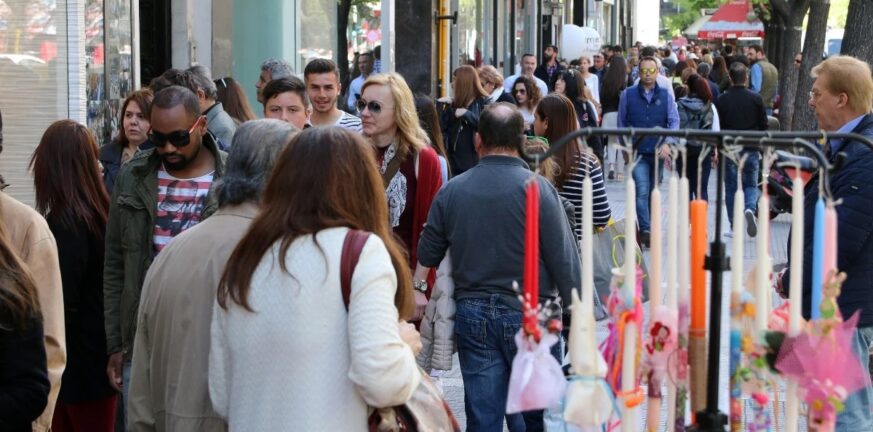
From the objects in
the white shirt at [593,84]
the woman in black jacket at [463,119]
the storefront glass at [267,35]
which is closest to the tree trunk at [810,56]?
the white shirt at [593,84]

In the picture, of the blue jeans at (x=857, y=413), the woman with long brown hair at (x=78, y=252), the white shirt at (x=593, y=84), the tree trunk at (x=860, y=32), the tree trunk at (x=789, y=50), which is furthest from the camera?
the tree trunk at (x=789, y=50)

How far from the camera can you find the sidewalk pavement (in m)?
5.71

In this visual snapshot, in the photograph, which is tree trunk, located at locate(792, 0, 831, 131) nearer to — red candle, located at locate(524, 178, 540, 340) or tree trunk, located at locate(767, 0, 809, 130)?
tree trunk, located at locate(767, 0, 809, 130)

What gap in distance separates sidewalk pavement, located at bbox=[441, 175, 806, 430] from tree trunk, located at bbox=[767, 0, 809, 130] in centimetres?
355

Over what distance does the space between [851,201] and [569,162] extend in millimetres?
1978

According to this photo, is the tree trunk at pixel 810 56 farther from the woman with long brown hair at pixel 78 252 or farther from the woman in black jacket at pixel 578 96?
the woman with long brown hair at pixel 78 252

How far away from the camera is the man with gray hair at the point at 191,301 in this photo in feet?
12.3

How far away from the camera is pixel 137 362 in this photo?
3.97m

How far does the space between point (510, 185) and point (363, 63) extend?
1077cm

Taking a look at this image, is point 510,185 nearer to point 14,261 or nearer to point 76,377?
point 76,377

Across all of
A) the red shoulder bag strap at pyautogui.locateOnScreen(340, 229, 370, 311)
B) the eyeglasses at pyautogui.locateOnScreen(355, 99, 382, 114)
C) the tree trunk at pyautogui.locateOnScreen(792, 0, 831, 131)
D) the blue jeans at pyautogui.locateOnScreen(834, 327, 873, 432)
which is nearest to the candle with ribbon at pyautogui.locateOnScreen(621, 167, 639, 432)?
the red shoulder bag strap at pyautogui.locateOnScreen(340, 229, 370, 311)

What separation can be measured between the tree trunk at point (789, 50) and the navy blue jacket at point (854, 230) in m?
17.5

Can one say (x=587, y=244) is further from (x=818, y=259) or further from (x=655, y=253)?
(x=818, y=259)

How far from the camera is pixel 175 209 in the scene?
16.3ft
